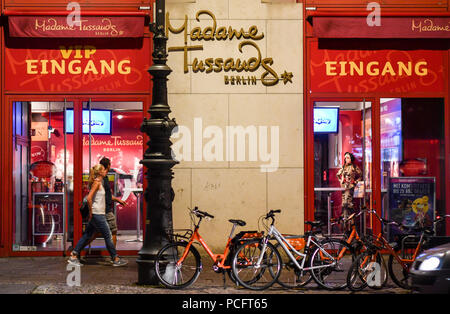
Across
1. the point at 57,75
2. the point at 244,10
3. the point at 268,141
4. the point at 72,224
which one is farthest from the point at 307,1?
the point at 72,224

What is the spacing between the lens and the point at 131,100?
42.9 feet

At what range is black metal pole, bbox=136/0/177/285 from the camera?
9734 mm

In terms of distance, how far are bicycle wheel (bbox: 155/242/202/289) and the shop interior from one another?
13.8 ft

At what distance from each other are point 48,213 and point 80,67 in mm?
2798

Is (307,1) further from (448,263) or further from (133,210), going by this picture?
(448,263)

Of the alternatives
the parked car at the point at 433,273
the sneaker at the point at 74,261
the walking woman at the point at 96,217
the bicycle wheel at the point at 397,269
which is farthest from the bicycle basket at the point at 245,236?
the sneaker at the point at 74,261

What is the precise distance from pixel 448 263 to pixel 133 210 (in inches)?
281

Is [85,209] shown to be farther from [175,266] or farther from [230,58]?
[230,58]

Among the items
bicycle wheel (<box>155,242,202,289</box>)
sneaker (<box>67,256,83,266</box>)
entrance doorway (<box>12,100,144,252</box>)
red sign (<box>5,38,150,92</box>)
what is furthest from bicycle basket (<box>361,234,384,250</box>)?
red sign (<box>5,38,150,92</box>)

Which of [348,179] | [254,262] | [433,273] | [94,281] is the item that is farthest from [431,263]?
[348,179]

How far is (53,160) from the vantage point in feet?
42.9

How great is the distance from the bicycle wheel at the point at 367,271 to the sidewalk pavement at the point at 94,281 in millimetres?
113

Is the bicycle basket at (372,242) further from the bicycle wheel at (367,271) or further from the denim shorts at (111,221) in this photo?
the denim shorts at (111,221)

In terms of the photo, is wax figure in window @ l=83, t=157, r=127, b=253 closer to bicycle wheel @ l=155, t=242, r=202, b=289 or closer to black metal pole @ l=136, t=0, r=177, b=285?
black metal pole @ l=136, t=0, r=177, b=285
